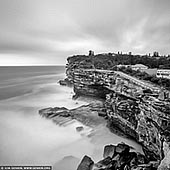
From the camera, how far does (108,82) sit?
27.4 m

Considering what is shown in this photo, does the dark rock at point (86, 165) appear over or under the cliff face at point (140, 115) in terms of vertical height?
under

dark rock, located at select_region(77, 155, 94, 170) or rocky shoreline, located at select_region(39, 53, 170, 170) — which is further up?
rocky shoreline, located at select_region(39, 53, 170, 170)

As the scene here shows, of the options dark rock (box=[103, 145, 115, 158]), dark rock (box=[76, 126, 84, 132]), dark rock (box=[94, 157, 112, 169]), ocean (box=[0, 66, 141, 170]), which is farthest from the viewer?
dark rock (box=[76, 126, 84, 132])

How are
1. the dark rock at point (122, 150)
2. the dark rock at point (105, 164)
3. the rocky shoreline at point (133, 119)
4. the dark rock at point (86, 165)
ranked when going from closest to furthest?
the rocky shoreline at point (133, 119) → the dark rock at point (105, 164) → the dark rock at point (86, 165) → the dark rock at point (122, 150)

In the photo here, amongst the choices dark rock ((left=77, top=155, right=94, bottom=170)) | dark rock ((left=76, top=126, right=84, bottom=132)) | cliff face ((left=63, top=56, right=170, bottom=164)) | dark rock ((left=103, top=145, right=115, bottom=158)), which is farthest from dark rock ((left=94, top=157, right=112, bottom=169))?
dark rock ((left=76, top=126, right=84, bottom=132))

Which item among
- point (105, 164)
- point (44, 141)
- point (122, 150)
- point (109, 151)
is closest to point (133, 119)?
point (122, 150)

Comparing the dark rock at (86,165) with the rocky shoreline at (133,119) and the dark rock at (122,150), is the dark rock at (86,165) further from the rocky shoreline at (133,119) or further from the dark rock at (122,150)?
the dark rock at (122,150)

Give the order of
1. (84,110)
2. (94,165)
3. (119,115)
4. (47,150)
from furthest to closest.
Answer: (84,110), (119,115), (47,150), (94,165)

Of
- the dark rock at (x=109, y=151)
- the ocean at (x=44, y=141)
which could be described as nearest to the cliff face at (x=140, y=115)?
the ocean at (x=44, y=141)

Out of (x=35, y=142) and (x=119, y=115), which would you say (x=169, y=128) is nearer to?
(x=119, y=115)

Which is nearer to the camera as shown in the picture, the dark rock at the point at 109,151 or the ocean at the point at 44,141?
the dark rock at the point at 109,151

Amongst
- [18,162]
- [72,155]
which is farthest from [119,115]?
[18,162]

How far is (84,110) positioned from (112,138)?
9.24 meters

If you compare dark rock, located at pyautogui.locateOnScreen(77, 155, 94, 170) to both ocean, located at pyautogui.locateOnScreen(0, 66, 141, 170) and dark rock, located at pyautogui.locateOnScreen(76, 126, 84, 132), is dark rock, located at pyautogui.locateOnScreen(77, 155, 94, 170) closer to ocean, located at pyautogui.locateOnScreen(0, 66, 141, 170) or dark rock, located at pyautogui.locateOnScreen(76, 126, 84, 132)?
ocean, located at pyautogui.locateOnScreen(0, 66, 141, 170)
